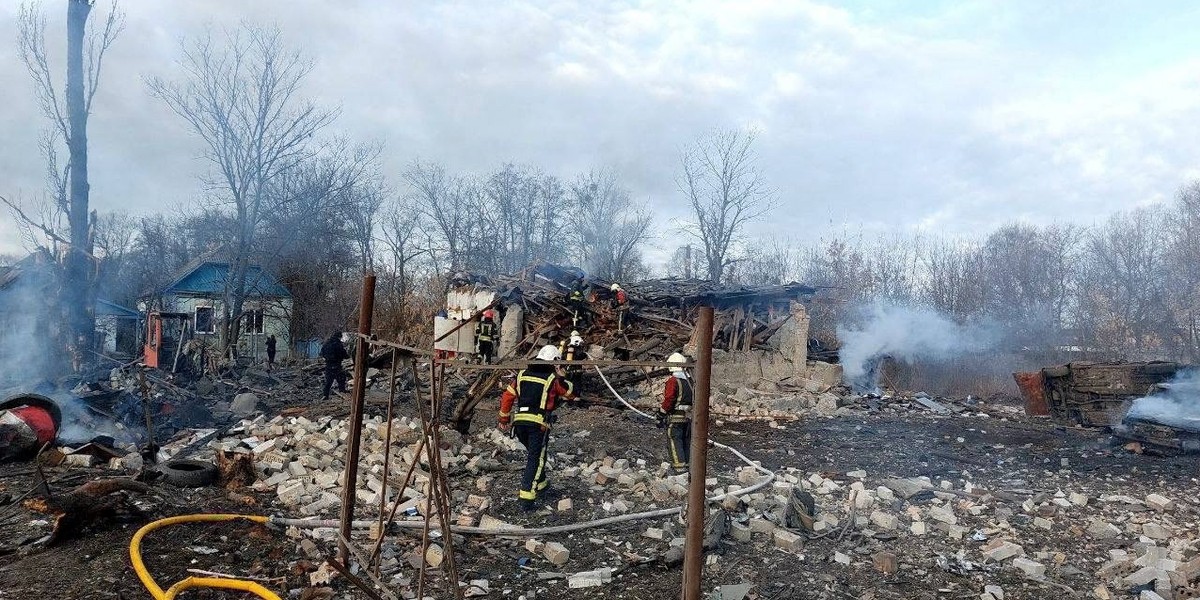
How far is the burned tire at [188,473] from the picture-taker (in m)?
7.27

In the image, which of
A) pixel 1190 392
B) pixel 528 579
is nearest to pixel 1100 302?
pixel 1190 392

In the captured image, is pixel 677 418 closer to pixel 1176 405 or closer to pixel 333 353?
pixel 333 353

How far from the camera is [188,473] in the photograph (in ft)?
23.9

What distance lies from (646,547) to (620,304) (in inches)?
462

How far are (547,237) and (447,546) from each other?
3825 centimetres

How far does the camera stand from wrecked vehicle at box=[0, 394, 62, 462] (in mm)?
8039

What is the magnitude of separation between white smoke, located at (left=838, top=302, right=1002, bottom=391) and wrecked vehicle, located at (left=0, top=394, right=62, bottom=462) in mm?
18206

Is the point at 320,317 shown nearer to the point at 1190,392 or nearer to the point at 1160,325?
the point at 1190,392

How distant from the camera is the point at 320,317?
105 feet

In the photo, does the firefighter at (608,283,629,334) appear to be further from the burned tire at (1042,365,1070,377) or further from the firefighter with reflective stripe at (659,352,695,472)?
the burned tire at (1042,365,1070,377)

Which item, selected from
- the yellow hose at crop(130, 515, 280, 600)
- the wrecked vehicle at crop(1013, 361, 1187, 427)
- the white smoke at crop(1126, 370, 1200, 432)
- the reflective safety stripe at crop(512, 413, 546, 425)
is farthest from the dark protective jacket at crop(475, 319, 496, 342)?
the white smoke at crop(1126, 370, 1200, 432)

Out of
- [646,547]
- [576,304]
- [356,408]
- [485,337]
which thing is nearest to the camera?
[356,408]

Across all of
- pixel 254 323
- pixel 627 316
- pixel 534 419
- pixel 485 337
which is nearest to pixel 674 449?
pixel 534 419

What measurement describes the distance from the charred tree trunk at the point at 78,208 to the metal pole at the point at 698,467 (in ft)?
57.9
